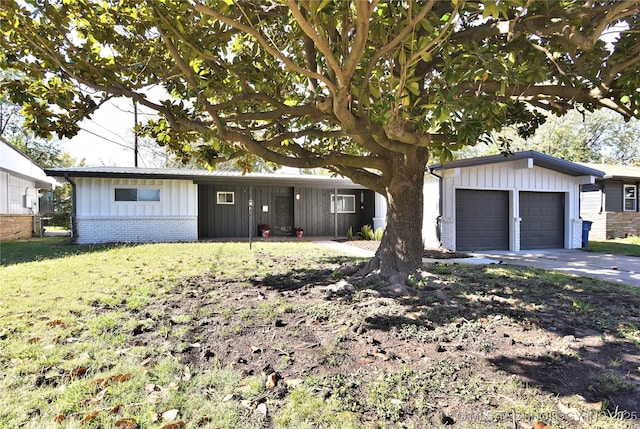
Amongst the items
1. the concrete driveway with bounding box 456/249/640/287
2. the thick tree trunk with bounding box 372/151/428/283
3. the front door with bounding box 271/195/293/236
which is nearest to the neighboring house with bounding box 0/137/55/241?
the front door with bounding box 271/195/293/236

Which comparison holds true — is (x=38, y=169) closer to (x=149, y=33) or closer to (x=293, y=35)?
(x=149, y=33)

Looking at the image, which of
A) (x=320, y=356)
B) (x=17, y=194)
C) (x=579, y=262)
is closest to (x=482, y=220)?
(x=579, y=262)

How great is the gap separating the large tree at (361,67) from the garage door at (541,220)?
6572 millimetres

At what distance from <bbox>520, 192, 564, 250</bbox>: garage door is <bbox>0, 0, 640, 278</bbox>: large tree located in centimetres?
657

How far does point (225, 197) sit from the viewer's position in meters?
16.4

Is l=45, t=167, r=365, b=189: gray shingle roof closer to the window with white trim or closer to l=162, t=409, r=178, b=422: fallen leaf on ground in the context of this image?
the window with white trim

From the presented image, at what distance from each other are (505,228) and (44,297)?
475 inches

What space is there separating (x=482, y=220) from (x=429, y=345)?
31.2ft

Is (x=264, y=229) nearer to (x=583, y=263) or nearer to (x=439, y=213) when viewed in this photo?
(x=439, y=213)

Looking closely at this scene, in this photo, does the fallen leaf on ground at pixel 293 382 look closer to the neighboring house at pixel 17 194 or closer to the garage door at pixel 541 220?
the garage door at pixel 541 220

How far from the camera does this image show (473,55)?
349cm

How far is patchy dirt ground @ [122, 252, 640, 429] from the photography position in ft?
7.48

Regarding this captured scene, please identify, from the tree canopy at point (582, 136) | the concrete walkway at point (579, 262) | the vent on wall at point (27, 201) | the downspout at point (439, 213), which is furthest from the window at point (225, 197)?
the tree canopy at point (582, 136)

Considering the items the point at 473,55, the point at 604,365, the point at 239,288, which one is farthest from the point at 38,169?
the point at 604,365
